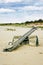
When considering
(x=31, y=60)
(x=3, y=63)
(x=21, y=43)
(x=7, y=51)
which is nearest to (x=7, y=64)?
(x=3, y=63)

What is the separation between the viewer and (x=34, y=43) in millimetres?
17047

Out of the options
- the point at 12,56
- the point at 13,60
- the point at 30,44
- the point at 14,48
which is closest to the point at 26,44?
the point at 30,44

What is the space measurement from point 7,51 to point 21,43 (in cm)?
252

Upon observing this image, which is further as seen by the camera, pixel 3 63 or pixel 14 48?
pixel 14 48

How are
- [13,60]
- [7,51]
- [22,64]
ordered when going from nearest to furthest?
[22,64]
[13,60]
[7,51]

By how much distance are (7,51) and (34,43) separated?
132 inches

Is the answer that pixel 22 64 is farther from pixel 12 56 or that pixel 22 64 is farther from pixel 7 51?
pixel 7 51

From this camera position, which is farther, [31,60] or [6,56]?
[6,56]

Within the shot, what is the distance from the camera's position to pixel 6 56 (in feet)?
41.1

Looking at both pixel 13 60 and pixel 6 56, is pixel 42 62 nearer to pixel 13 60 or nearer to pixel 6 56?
pixel 13 60

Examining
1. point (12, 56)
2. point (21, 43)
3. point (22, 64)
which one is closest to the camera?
point (22, 64)

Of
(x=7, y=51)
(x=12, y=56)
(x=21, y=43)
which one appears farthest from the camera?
(x=21, y=43)

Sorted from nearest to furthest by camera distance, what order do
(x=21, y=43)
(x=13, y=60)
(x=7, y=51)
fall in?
(x=13, y=60), (x=7, y=51), (x=21, y=43)

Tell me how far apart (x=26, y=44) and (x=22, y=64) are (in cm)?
612
